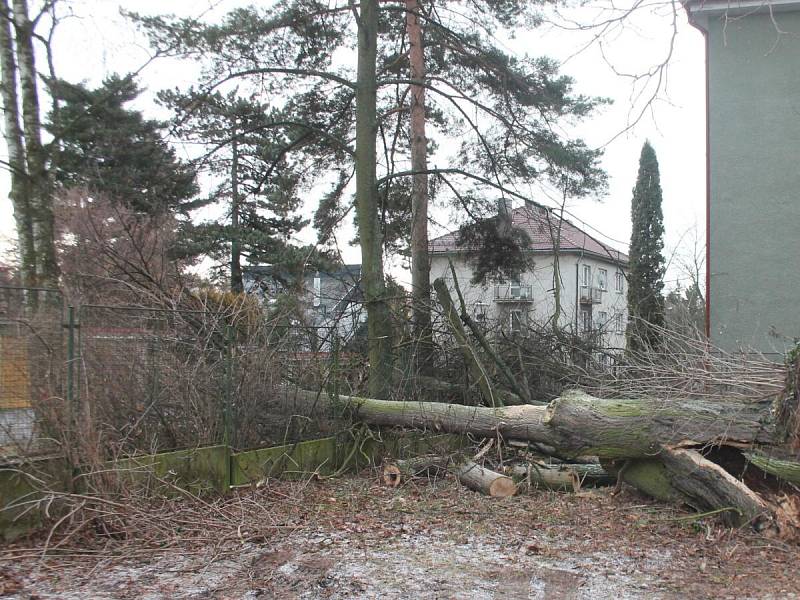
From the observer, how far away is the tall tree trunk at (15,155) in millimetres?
8305

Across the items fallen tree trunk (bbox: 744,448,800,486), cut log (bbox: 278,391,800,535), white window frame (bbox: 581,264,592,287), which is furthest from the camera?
white window frame (bbox: 581,264,592,287)

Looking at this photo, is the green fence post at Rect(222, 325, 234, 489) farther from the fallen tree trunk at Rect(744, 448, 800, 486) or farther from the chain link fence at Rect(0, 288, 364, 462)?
the fallen tree trunk at Rect(744, 448, 800, 486)

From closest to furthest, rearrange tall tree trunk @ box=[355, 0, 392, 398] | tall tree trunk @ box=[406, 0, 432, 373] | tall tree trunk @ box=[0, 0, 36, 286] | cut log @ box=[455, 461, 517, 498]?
cut log @ box=[455, 461, 517, 498], tall tree trunk @ box=[0, 0, 36, 286], tall tree trunk @ box=[355, 0, 392, 398], tall tree trunk @ box=[406, 0, 432, 373]

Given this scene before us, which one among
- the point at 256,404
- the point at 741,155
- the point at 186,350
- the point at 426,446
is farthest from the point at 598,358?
the point at 186,350

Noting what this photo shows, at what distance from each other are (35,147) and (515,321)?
6.73m

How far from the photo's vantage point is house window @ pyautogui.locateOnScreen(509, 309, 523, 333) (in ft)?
35.3

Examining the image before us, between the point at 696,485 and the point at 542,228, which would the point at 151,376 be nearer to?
the point at 696,485

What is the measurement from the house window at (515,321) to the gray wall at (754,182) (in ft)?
11.1

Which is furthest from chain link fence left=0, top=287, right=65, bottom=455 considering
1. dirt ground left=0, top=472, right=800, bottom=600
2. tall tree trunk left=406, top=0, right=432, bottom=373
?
tall tree trunk left=406, top=0, right=432, bottom=373

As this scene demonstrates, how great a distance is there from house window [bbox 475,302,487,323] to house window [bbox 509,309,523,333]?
16.3 inches

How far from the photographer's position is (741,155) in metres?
11.9

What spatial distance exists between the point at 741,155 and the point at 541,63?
356 centimetres

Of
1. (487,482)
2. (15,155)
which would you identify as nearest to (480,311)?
(487,482)

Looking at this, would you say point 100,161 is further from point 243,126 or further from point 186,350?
point 186,350
